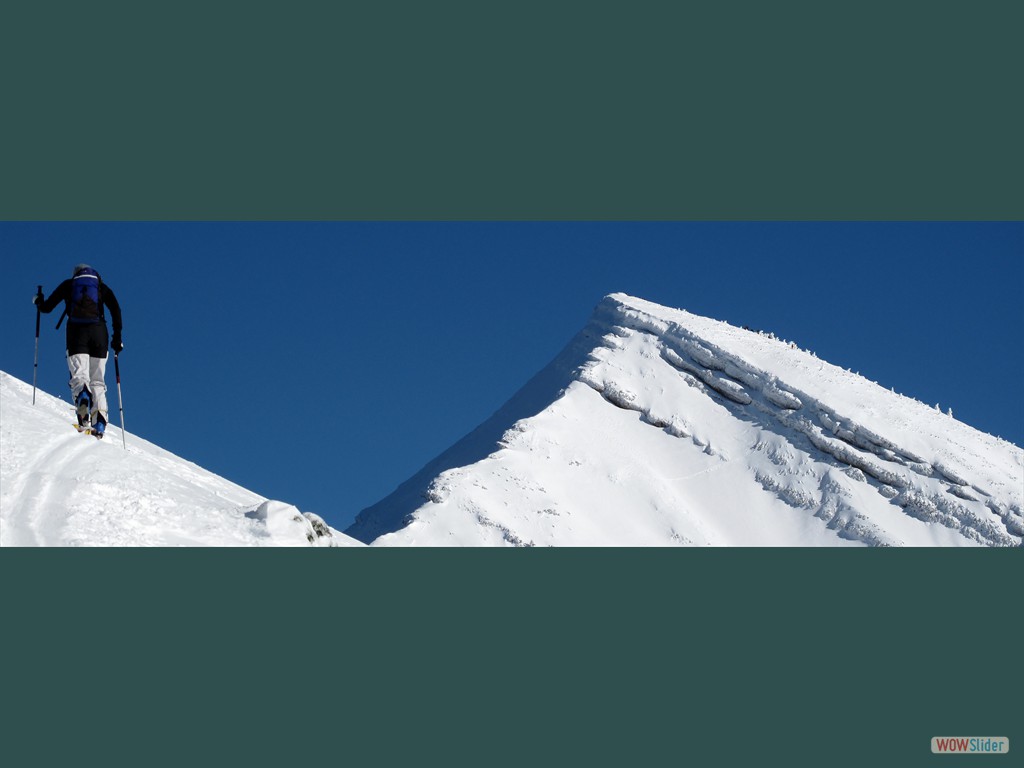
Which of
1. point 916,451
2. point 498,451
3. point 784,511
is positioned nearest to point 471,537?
point 498,451

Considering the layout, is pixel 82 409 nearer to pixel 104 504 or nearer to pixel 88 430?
pixel 88 430

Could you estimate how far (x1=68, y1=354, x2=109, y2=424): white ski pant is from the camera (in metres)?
18.8

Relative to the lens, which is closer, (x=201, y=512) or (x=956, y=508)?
(x=201, y=512)

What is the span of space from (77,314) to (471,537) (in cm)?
1160

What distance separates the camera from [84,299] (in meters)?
18.7

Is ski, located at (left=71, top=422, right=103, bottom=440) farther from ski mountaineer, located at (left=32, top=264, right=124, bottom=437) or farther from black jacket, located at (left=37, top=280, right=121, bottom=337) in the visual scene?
black jacket, located at (left=37, top=280, right=121, bottom=337)

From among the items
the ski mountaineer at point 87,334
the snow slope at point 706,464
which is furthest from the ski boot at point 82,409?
the snow slope at point 706,464

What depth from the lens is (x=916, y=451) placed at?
33.6 m

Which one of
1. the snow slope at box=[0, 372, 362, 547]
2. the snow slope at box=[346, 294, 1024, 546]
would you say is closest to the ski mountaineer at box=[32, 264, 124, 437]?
the snow slope at box=[0, 372, 362, 547]

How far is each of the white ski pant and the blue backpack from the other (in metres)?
0.60

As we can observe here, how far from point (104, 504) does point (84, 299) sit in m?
4.44

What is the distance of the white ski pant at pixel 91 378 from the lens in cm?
1878

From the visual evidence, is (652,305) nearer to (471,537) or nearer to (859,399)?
(859,399)

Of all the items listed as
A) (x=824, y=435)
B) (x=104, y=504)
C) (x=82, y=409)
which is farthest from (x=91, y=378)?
(x=824, y=435)
